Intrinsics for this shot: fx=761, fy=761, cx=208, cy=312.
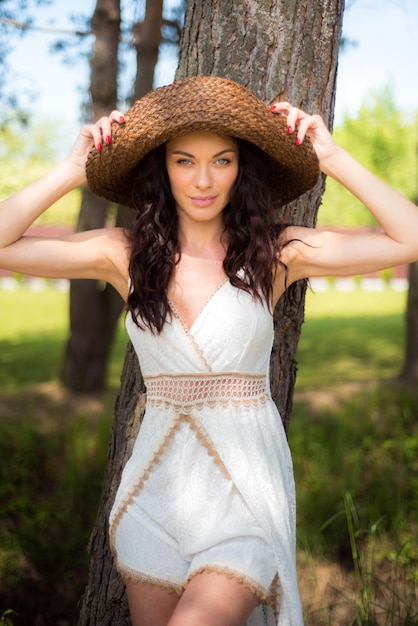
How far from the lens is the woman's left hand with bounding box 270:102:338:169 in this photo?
269 cm

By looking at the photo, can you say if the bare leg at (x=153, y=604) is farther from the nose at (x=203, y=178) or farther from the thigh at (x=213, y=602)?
the nose at (x=203, y=178)

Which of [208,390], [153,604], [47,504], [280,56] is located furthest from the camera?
[47,504]

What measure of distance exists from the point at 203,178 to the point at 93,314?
5676 mm

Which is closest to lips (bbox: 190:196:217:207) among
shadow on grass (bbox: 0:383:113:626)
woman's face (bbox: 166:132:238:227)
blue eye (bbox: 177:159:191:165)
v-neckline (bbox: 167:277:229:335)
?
woman's face (bbox: 166:132:238:227)

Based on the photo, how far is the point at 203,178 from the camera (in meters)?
2.56

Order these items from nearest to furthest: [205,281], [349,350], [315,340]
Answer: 1. [205,281]
2. [349,350]
3. [315,340]

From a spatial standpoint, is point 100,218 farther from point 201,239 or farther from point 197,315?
point 197,315

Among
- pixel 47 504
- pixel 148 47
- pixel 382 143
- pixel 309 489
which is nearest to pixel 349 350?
pixel 148 47

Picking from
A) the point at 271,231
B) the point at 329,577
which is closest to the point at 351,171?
the point at 271,231

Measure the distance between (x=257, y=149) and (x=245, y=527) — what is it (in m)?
1.34

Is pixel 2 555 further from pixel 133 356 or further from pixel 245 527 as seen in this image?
pixel 245 527

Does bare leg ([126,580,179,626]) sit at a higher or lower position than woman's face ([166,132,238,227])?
lower

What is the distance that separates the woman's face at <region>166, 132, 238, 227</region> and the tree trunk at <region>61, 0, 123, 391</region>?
16.8ft

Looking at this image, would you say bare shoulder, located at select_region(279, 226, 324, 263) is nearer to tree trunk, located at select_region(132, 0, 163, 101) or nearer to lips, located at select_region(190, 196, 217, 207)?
lips, located at select_region(190, 196, 217, 207)
